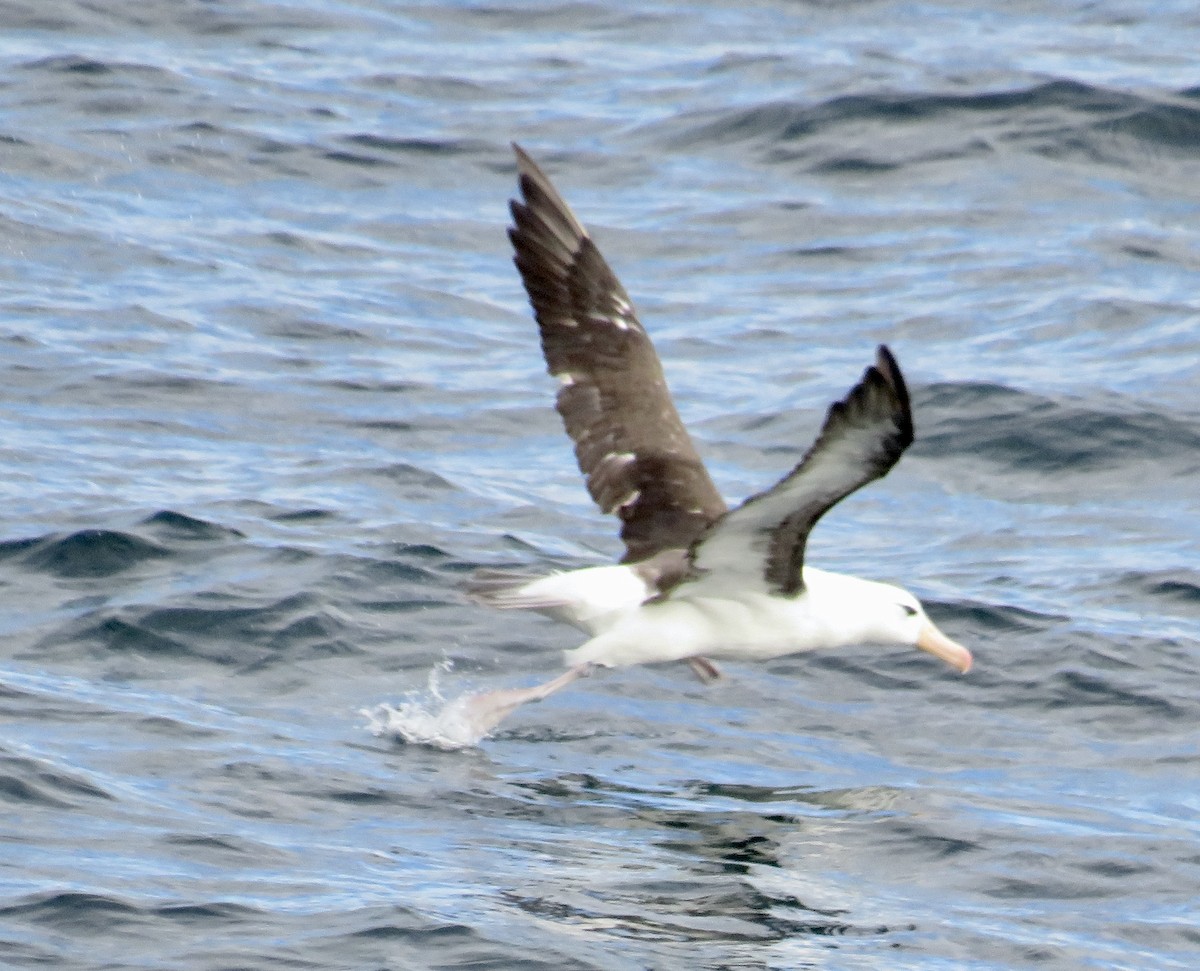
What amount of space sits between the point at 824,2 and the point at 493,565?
45.8 ft

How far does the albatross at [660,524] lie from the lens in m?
8.48

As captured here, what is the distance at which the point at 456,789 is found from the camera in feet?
28.8

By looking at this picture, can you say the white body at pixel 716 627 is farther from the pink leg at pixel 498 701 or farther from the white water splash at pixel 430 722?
the white water splash at pixel 430 722

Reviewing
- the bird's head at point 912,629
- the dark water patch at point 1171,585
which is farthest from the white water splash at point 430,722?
the dark water patch at point 1171,585

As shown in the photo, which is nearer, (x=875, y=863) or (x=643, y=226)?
(x=875, y=863)

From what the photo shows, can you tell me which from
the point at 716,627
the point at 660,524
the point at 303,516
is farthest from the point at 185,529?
the point at 716,627

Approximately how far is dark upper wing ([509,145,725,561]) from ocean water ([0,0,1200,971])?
2.90 feet

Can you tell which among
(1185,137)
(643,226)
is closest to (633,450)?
(643,226)

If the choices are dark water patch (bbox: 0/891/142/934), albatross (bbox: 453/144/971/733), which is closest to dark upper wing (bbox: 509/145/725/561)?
albatross (bbox: 453/144/971/733)

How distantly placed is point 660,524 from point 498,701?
1169mm

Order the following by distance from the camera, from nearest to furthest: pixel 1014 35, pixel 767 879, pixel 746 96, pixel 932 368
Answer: pixel 767 879
pixel 932 368
pixel 746 96
pixel 1014 35

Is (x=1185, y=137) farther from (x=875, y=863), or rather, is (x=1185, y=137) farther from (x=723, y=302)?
(x=875, y=863)

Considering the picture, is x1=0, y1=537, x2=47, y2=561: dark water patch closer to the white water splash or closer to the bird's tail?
the white water splash

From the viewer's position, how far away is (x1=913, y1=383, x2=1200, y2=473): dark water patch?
536 inches
